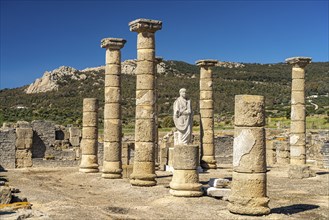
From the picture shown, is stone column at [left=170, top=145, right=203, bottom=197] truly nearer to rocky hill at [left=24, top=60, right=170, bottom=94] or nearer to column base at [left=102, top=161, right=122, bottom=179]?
column base at [left=102, top=161, right=122, bottom=179]

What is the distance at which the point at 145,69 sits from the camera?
16156mm

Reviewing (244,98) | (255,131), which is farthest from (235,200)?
(244,98)

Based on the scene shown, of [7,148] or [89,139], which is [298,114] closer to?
[89,139]

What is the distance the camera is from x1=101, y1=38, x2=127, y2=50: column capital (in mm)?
18766

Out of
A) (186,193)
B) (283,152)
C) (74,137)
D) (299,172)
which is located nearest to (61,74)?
(74,137)

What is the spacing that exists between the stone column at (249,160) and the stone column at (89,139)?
35.6 ft

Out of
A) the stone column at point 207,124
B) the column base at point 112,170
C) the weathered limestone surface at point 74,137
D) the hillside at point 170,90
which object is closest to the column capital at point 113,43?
the column base at point 112,170

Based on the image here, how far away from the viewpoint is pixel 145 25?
15789 mm

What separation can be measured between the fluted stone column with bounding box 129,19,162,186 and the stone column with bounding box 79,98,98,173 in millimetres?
5461

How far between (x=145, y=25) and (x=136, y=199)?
5.69 metres

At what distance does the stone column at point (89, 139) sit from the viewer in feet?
68.1

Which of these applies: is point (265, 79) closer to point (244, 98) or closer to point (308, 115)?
point (308, 115)

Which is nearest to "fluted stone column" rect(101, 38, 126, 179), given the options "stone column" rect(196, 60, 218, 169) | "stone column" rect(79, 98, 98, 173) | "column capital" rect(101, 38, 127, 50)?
"column capital" rect(101, 38, 127, 50)

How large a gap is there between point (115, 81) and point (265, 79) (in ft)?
196
